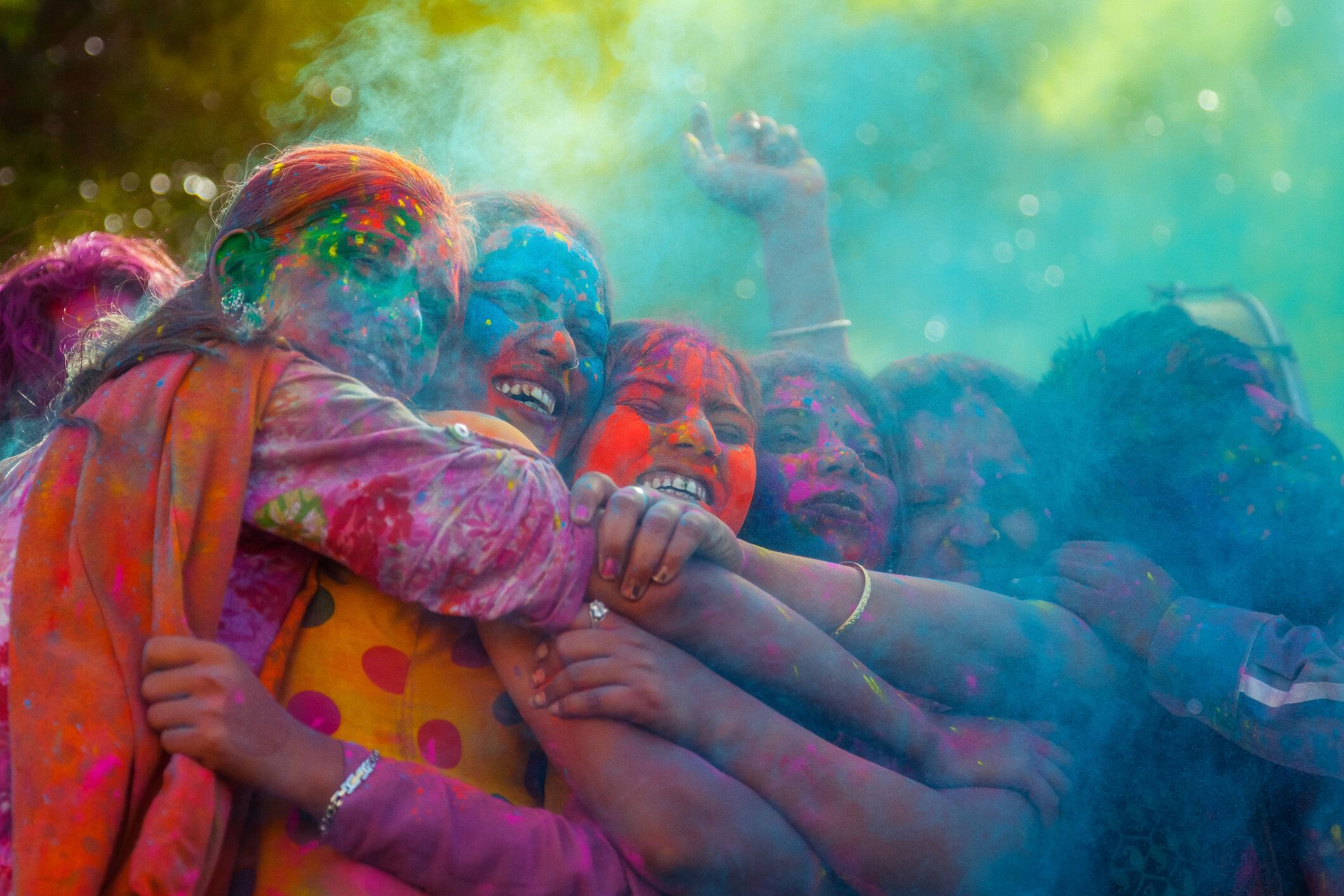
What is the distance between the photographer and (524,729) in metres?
2.00

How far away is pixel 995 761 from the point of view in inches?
87.2

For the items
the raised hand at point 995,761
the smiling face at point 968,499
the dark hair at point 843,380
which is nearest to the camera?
the raised hand at point 995,761

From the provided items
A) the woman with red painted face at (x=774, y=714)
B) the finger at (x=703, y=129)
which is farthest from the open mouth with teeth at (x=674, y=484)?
the finger at (x=703, y=129)

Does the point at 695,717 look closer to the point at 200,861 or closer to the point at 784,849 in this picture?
the point at 784,849

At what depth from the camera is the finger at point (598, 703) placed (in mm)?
1826

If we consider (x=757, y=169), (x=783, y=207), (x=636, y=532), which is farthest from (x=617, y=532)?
(x=757, y=169)

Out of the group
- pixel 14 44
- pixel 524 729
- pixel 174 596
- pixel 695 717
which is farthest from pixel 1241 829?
pixel 14 44

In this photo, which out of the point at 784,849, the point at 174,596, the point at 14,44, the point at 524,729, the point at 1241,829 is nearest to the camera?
the point at 174,596

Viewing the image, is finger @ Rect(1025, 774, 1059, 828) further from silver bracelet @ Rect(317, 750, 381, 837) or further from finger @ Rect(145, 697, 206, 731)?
finger @ Rect(145, 697, 206, 731)

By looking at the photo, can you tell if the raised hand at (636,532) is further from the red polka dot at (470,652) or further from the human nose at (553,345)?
the human nose at (553,345)

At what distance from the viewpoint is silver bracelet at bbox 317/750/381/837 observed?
1.62 metres

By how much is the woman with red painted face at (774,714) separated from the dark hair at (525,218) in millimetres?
902

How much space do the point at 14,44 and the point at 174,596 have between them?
4412 millimetres

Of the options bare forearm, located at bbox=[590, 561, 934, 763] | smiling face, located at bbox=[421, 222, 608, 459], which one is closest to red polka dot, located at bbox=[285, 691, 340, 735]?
bare forearm, located at bbox=[590, 561, 934, 763]
